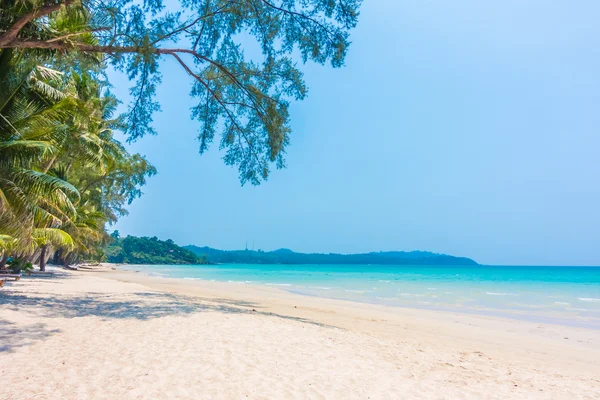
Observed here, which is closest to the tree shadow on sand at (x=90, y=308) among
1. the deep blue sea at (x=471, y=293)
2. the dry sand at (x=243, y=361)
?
the dry sand at (x=243, y=361)

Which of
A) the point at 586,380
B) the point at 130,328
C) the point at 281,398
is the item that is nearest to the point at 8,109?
the point at 130,328

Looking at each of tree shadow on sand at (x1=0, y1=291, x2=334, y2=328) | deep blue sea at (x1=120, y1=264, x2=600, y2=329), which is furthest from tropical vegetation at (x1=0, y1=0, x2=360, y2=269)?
deep blue sea at (x1=120, y1=264, x2=600, y2=329)

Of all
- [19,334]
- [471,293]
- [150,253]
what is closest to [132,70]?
[19,334]

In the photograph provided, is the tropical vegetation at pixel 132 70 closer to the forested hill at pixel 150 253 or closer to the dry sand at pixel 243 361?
the dry sand at pixel 243 361

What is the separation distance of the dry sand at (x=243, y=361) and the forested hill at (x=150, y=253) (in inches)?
4625

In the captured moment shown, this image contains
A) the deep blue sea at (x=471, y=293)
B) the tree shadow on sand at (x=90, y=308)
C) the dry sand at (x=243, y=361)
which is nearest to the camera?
the dry sand at (x=243, y=361)

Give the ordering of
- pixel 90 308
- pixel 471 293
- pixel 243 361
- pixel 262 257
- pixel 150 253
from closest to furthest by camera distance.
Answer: pixel 243 361, pixel 90 308, pixel 471 293, pixel 150 253, pixel 262 257

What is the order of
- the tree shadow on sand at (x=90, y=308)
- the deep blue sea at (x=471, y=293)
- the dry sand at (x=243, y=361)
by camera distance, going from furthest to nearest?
the deep blue sea at (x=471, y=293), the tree shadow on sand at (x=90, y=308), the dry sand at (x=243, y=361)

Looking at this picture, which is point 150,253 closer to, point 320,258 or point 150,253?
point 150,253

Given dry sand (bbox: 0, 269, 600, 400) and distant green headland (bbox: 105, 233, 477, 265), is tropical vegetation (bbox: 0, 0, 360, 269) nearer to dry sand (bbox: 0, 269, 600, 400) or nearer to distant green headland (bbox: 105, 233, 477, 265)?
dry sand (bbox: 0, 269, 600, 400)

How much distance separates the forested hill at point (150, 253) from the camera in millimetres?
116875

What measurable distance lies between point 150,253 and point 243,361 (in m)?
134

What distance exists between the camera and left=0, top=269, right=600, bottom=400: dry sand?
4156mm

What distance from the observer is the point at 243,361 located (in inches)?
207
